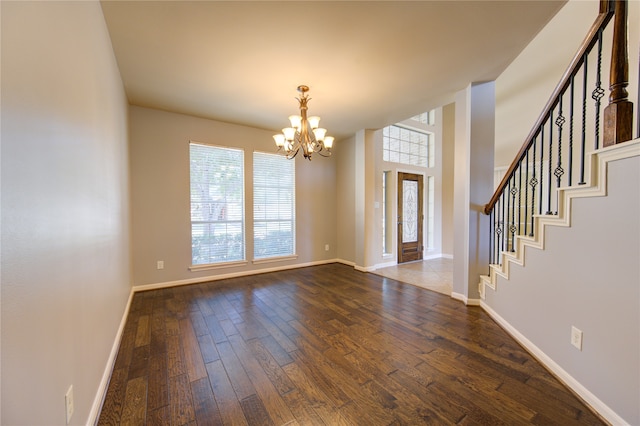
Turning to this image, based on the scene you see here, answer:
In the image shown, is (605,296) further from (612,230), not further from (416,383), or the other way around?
(416,383)

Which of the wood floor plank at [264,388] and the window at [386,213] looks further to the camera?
the window at [386,213]

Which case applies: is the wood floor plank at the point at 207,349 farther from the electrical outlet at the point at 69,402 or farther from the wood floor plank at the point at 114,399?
the electrical outlet at the point at 69,402

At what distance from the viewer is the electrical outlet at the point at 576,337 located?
1587 mm

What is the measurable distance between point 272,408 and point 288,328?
0.98 meters

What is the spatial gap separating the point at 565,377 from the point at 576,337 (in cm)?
31

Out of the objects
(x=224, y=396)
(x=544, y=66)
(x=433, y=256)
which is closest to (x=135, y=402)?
(x=224, y=396)

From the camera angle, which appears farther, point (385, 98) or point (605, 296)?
point (385, 98)

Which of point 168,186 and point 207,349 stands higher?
point 168,186

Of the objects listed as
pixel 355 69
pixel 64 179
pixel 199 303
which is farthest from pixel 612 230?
pixel 199 303

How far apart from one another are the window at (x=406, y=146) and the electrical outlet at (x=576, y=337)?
4126 millimetres

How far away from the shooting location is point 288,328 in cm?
244

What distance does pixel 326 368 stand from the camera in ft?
5.94

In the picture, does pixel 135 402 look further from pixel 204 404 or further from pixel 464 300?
pixel 464 300

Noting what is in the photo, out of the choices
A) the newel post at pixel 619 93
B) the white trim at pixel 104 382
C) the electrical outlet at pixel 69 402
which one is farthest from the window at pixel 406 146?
the electrical outlet at pixel 69 402
